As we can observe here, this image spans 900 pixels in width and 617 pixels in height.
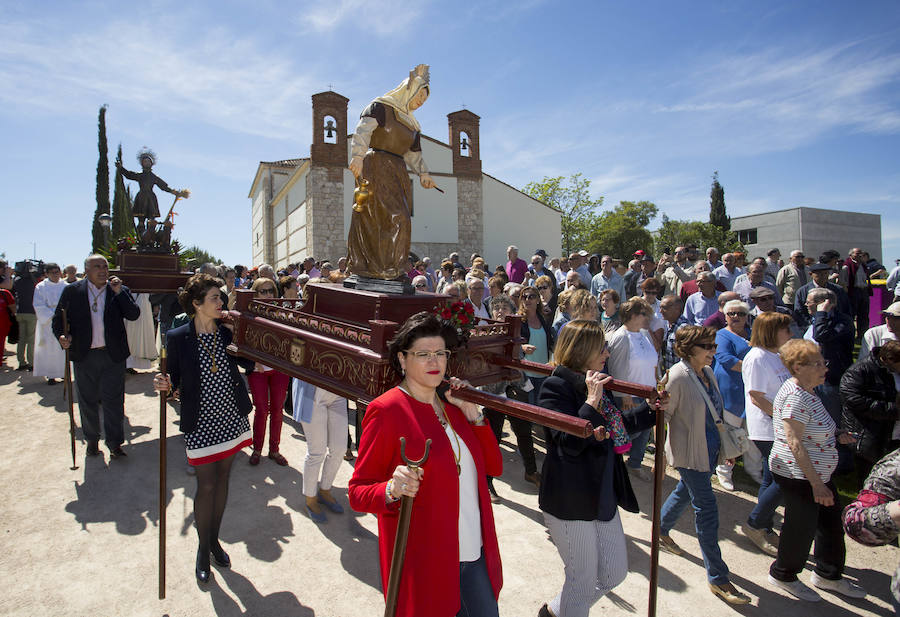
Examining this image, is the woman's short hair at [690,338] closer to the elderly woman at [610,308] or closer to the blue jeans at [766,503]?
the blue jeans at [766,503]

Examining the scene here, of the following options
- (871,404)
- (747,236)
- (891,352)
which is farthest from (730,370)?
(747,236)

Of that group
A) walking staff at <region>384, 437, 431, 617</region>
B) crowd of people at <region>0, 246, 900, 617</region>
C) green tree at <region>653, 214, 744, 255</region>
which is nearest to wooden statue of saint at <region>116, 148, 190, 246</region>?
crowd of people at <region>0, 246, 900, 617</region>

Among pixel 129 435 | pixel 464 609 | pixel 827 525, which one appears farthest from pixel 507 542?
pixel 129 435

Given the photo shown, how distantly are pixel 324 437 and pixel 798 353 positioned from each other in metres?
3.72

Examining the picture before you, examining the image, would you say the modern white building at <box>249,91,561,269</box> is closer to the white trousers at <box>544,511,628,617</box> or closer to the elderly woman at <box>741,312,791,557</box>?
the elderly woman at <box>741,312,791,557</box>

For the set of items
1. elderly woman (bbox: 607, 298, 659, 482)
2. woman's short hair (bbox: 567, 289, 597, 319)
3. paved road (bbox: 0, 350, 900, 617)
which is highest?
woman's short hair (bbox: 567, 289, 597, 319)

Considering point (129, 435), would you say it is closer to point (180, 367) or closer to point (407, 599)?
point (180, 367)

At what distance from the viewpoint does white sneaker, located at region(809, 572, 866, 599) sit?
3.54 metres

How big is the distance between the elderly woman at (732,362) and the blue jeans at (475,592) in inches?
138

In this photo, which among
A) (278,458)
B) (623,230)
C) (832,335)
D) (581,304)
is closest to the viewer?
(581,304)

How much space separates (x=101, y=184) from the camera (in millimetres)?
31781

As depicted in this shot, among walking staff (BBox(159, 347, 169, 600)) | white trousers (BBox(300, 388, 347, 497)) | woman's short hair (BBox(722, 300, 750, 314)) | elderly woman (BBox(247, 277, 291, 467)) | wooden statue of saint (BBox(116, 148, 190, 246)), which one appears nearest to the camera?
walking staff (BBox(159, 347, 169, 600))

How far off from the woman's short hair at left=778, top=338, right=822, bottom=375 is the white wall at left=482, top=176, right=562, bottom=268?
23.4m

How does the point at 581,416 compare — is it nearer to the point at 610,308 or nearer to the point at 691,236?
the point at 610,308
